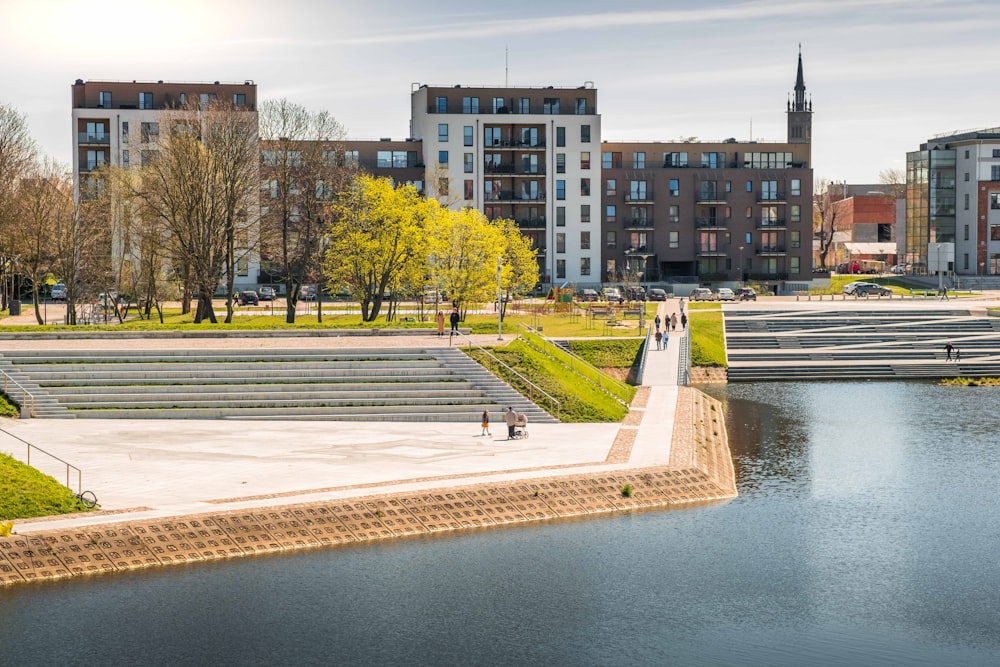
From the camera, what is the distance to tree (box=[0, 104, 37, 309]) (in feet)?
→ 255

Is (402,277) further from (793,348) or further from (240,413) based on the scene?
(240,413)

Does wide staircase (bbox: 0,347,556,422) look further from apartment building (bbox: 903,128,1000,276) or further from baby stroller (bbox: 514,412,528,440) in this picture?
apartment building (bbox: 903,128,1000,276)

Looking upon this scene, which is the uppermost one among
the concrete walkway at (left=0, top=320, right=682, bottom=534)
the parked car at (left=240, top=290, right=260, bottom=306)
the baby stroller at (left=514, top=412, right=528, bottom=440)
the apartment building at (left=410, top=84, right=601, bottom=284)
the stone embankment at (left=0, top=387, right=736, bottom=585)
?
the apartment building at (left=410, top=84, right=601, bottom=284)

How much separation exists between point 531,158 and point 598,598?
97.9 meters

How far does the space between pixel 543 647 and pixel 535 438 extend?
19.5m

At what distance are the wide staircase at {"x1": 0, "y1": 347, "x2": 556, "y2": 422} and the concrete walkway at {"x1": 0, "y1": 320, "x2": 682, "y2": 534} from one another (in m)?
1.14

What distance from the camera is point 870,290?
121 meters

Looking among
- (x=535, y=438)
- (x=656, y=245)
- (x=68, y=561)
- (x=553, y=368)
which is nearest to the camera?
(x=68, y=561)

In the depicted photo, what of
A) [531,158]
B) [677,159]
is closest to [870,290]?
[677,159]

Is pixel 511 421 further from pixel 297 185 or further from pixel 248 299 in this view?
pixel 248 299

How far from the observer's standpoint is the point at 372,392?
48.6 meters

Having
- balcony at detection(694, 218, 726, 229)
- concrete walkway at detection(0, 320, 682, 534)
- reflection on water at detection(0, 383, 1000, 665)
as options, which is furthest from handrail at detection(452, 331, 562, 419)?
balcony at detection(694, 218, 726, 229)

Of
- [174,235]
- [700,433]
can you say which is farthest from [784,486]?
[174,235]

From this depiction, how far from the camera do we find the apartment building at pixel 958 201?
140000 millimetres
